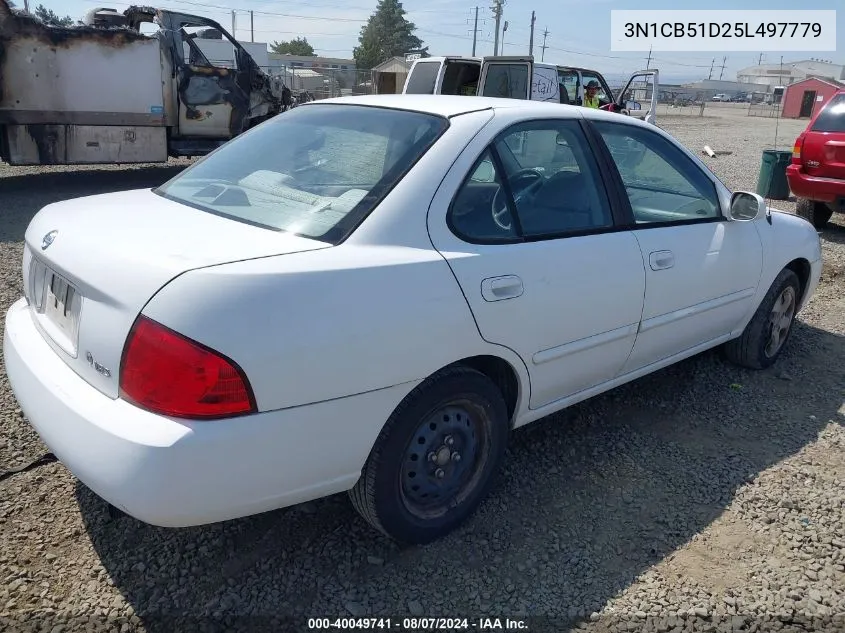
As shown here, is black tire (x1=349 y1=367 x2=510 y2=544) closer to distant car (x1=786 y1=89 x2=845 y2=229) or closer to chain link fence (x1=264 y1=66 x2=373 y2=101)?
distant car (x1=786 y1=89 x2=845 y2=229)

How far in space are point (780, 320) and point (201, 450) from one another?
3.93m

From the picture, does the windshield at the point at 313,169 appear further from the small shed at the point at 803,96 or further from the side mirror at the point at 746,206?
the small shed at the point at 803,96

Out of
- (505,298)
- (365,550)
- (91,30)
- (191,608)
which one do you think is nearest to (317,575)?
(365,550)

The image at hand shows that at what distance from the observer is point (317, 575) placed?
250 centimetres

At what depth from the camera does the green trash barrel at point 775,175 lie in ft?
36.3

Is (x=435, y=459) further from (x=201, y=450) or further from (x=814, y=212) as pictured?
(x=814, y=212)

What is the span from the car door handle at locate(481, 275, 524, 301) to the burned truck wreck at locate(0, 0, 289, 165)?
29.1 ft

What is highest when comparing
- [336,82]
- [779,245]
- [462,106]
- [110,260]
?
[336,82]

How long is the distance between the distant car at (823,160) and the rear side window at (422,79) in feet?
24.4

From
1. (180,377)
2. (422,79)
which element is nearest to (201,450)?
(180,377)

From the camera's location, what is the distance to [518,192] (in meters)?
2.83

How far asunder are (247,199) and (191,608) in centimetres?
148

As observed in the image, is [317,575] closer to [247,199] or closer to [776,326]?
[247,199]

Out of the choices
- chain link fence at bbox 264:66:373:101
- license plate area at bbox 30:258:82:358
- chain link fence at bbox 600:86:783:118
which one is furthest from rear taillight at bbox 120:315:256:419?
chain link fence at bbox 600:86:783:118
